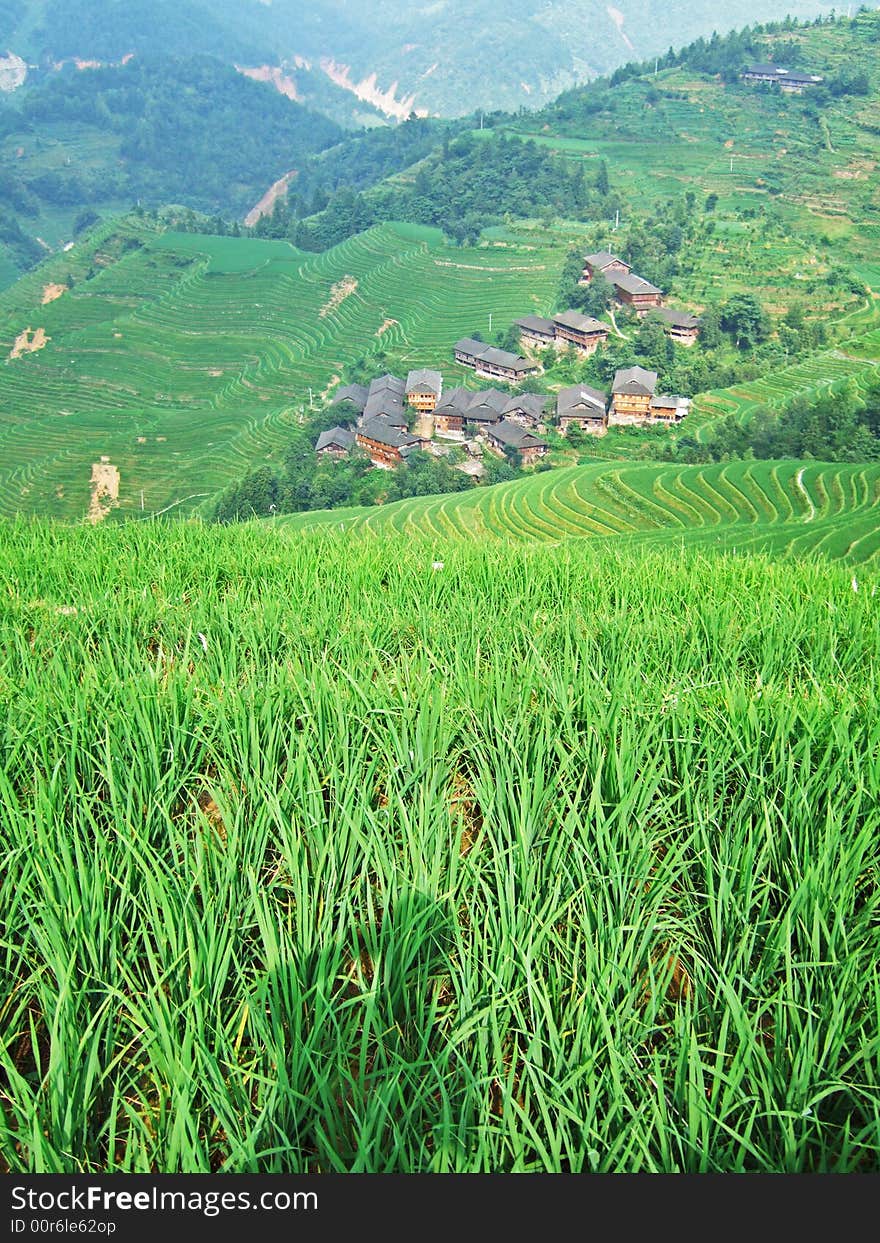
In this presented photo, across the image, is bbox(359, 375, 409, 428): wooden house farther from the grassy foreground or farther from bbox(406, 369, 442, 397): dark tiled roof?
Answer: the grassy foreground

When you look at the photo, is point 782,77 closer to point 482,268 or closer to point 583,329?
point 482,268

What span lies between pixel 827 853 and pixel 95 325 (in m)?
63.9

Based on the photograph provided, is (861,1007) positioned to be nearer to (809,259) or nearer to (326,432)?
(326,432)

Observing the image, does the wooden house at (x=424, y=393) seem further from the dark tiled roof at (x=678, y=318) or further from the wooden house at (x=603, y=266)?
the wooden house at (x=603, y=266)

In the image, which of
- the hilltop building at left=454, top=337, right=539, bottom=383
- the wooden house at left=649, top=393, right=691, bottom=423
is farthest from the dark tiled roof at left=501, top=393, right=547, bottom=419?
the hilltop building at left=454, top=337, right=539, bottom=383

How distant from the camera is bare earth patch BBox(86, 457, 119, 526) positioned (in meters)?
38.0

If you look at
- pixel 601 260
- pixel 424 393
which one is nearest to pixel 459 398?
pixel 424 393

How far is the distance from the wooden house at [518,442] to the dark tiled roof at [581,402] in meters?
2.17

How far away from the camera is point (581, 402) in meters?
39.8

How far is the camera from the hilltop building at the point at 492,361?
45438mm

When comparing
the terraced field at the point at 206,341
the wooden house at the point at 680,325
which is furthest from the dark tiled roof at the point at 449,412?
the wooden house at the point at 680,325

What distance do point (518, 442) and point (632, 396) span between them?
598cm

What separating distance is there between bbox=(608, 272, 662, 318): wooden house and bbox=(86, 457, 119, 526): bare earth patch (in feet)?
91.0

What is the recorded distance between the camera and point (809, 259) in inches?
2077
